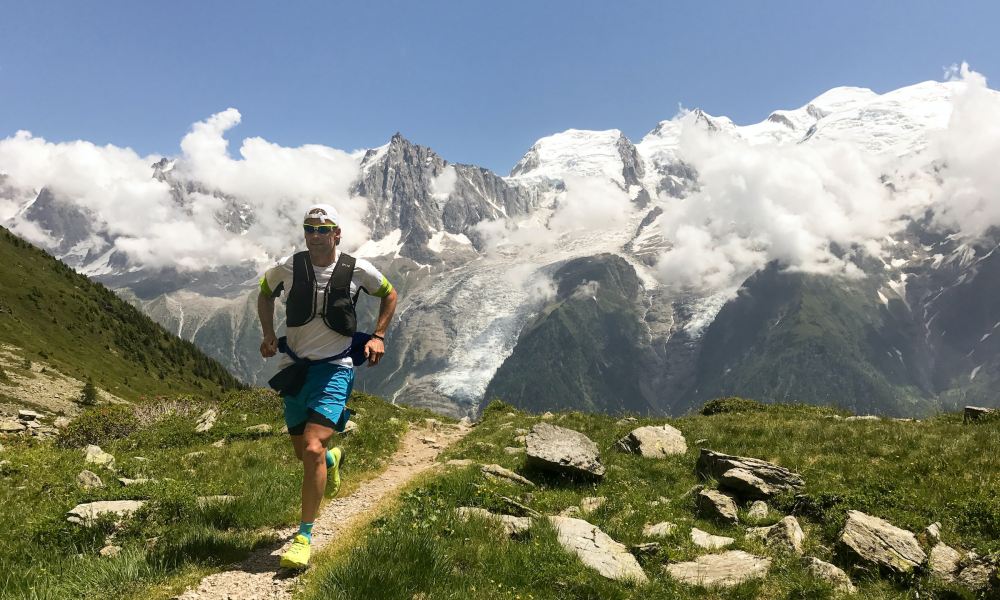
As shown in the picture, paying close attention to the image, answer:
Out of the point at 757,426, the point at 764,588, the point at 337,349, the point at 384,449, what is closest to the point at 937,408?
the point at 757,426

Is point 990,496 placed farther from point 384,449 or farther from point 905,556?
point 384,449

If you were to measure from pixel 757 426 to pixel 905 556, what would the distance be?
10.6 meters

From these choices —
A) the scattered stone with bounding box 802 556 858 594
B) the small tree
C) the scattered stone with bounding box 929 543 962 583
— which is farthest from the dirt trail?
the small tree

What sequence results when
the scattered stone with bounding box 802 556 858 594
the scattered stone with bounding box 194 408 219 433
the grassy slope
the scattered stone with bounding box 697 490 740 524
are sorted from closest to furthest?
the grassy slope < the scattered stone with bounding box 802 556 858 594 < the scattered stone with bounding box 697 490 740 524 < the scattered stone with bounding box 194 408 219 433

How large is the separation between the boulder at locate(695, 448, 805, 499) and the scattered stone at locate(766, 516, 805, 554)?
1.99 meters

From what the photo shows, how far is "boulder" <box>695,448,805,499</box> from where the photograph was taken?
12.1 m

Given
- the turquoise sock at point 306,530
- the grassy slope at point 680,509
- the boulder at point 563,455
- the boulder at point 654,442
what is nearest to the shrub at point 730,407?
the grassy slope at point 680,509

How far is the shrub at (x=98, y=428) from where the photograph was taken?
19.7 m

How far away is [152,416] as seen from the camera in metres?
23.5

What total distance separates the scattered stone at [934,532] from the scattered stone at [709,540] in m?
3.25

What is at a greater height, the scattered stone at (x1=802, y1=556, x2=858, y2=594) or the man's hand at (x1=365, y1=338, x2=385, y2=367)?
the man's hand at (x1=365, y1=338, x2=385, y2=367)

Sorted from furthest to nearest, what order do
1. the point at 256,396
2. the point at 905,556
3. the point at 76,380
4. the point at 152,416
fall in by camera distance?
1. the point at 76,380
2. the point at 256,396
3. the point at 152,416
4. the point at 905,556

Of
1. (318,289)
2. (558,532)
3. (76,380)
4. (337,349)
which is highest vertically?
(318,289)

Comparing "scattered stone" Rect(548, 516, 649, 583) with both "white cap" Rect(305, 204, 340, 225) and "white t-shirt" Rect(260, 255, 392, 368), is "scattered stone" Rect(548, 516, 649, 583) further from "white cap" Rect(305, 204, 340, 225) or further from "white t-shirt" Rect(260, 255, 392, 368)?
"white cap" Rect(305, 204, 340, 225)
